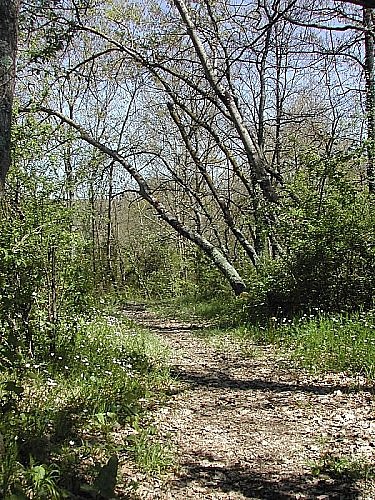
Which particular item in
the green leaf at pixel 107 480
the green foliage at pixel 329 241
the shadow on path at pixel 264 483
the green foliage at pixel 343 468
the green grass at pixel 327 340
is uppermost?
the green foliage at pixel 329 241

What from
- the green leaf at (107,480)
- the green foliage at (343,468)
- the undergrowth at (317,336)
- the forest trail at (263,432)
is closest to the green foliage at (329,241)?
the undergrowth at (317,336)

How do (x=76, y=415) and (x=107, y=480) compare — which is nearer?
(x=107, y=480)

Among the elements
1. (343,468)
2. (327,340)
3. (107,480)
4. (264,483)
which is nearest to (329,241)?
(327,340)

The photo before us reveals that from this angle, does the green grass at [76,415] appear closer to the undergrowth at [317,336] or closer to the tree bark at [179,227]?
the undergrowth at [317,336]

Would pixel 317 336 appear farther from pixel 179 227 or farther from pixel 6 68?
pixel 179 227

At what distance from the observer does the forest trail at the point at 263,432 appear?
3611mm

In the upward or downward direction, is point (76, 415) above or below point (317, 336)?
below

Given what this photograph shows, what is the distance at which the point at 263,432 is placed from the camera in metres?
4.64

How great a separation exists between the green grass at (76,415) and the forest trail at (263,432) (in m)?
0.27

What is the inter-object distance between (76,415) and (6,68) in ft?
9.18

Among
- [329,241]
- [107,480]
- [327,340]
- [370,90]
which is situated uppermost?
[370,90]

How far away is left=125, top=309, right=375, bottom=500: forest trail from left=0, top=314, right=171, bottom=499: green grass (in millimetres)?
275

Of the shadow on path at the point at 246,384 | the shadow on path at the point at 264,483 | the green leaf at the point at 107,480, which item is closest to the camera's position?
the green leaf at the point at 107,480

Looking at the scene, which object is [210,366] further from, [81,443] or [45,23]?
[45,23]
